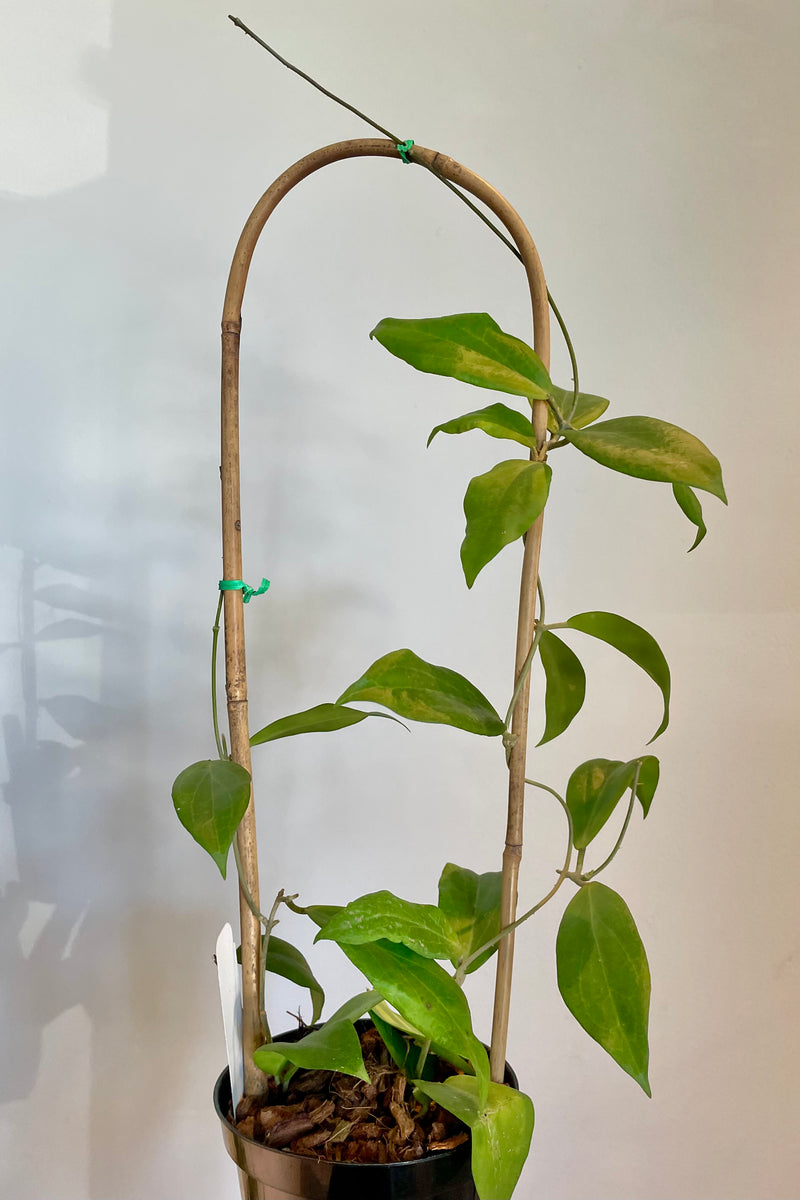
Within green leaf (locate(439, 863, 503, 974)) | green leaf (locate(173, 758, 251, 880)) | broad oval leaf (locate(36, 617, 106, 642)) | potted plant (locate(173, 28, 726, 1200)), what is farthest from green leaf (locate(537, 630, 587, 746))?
broad oval leaf (locate(36, 617, 106, 642))

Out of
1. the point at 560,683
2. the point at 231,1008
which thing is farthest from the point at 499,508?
the point at 231,1008

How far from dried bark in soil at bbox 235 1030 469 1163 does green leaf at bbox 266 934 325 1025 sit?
7 centimetres

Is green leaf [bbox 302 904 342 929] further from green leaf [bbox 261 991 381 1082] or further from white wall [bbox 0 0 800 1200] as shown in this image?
white wall [bbox 0 0 800 1200]

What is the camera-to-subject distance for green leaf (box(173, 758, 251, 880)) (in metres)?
0.61

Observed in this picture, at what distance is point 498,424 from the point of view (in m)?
0.65

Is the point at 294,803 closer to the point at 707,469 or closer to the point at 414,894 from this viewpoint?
the point at 414,894

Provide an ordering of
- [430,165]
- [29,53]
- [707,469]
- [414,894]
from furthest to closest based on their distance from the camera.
→ [414,894]
[29,53]
[430,165]
[707,469]

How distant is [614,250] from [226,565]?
29.4 inches

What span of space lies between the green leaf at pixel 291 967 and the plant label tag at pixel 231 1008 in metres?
0.06

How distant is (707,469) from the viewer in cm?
57

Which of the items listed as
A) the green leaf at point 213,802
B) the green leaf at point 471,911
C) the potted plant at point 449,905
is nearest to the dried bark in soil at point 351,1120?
the potted plant at point 449,905

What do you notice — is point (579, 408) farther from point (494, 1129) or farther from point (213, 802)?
point (494, 1129)

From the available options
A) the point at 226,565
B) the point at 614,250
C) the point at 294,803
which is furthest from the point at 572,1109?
the point at 614,250

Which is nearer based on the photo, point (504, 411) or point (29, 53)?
point (504, 411)
